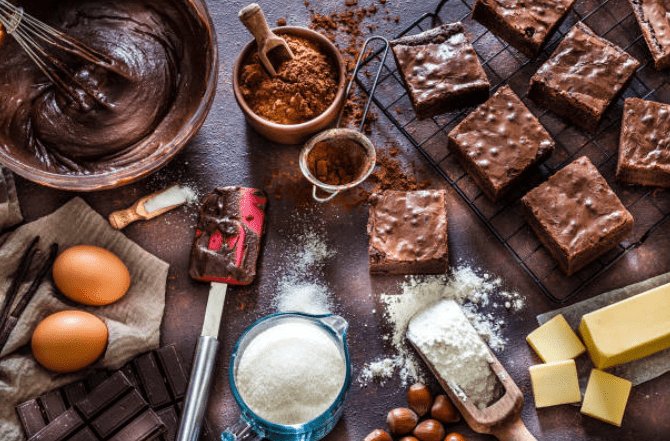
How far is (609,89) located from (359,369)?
68.1 inches

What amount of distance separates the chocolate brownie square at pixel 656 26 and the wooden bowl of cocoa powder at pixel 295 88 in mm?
1432

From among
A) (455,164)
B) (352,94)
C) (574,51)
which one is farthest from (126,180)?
(574,51)

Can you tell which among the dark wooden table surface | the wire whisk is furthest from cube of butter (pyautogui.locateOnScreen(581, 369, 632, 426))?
the wire whisk

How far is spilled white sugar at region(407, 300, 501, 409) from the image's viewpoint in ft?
10.8

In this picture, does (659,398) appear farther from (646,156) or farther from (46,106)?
(46,106)

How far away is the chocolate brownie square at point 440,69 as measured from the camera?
11.3 feet

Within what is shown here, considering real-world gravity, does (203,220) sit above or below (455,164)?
above

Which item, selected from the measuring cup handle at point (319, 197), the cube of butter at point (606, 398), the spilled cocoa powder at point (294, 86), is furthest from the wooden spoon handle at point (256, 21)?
the cube of butter at point (606, 398)

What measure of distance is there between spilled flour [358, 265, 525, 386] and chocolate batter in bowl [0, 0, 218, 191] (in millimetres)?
1257

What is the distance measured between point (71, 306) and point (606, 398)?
2.49 meters

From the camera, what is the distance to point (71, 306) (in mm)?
3447

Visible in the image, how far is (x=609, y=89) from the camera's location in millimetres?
3389

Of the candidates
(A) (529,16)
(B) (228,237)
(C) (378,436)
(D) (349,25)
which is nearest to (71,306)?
(B) (228,237)

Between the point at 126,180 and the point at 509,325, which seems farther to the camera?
the point at 509,325
